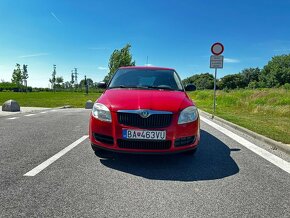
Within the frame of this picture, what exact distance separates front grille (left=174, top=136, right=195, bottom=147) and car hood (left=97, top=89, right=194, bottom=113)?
0.44 m

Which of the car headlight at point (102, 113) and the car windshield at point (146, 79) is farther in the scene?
the car windshield at point (146, 79)

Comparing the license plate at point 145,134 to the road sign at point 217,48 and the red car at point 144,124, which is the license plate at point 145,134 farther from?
the road sign at point 217,48

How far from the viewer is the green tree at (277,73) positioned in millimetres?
76375

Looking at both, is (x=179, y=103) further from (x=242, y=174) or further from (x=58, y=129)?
(x=58, y=129)

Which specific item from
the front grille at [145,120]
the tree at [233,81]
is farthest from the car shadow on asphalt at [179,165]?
the tree at [233,81]

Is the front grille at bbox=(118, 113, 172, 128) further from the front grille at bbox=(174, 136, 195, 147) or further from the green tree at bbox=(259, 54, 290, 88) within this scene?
the green tree at bbox=(259, 54, 290, 88)

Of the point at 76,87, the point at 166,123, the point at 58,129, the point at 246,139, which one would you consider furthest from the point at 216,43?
the point at 76,87

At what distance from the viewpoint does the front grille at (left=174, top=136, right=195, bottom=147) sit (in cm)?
383

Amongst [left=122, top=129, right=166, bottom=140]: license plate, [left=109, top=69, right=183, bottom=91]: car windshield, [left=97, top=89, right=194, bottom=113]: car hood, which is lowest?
[left=122, top=129, right=166, bottom=140]: license plate

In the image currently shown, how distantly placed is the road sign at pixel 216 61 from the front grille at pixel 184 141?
26.5ft

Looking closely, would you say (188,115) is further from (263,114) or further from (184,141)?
(263,114)

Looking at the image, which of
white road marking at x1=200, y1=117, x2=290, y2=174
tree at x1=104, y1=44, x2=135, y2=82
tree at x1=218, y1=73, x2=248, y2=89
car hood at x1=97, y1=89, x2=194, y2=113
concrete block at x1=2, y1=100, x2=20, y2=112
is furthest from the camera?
tree at x1=218, y1=73, x2=248, y2=89

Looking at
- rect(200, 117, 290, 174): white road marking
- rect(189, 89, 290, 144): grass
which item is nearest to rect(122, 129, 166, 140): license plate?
rect(200, 117, 290, 174): white road marking

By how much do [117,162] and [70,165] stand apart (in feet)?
2.36
